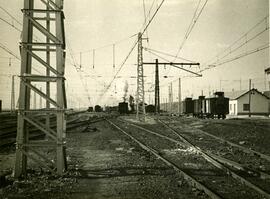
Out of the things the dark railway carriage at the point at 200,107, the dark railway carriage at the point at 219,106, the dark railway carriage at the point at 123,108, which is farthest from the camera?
the dark railway carriage at the point at 123,108

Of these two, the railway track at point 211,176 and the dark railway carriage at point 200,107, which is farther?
the dark railway carriage at point 200,107

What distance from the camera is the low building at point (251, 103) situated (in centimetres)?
6359

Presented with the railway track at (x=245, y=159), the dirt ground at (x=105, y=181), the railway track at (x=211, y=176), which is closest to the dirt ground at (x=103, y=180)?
the dirt ground at (x=105, y=181)

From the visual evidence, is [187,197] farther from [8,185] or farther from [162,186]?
[8,185]

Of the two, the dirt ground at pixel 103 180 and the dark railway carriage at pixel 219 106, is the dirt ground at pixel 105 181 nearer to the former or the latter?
the dirt ground at pixel 103 180

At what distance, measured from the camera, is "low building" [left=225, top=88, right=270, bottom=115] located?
209 feet

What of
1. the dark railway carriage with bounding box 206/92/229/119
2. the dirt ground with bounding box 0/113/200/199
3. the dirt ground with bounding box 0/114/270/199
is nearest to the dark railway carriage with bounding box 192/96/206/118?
the dark railway carriage with bounding box 206/92/229/119

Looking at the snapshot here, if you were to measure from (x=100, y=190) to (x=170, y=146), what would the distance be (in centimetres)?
900

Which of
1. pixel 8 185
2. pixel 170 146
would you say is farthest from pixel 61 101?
pixel 170 146

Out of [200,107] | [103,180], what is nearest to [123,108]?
[200,107]

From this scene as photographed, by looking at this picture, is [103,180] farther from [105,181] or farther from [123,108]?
[123,108]

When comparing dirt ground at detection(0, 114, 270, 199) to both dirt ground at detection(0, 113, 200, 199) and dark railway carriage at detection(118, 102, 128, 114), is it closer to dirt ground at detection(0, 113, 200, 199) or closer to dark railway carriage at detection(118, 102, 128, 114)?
dirt ground at detection(0, 113, 200, 199)

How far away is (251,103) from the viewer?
2537 inches

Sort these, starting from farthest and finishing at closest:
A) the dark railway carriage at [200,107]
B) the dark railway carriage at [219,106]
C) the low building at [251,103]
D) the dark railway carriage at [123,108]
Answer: the dark railway carriage at [123,108] → the low building at [251,103] → the dark railway carriage at [200,107] → the dark railway carriage at [219,106]
